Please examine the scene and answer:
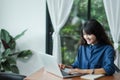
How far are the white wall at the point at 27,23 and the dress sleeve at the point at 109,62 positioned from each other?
1.77 meters

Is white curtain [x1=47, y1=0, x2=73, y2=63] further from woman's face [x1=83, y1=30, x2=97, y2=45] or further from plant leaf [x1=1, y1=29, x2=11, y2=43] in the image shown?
woman's face [x1=83, y1=30, x2=97, y2=45]

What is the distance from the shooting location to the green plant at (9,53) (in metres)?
3.76

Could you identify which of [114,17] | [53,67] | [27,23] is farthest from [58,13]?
[53,67]

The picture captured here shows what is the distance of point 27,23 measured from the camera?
4027 millimetres

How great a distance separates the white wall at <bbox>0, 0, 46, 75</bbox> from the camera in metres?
3.95

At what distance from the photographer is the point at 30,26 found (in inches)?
158

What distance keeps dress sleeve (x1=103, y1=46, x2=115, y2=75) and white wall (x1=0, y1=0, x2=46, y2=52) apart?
69.9 inches

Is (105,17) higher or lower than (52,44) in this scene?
higher

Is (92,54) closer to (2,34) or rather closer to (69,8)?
(69,8)

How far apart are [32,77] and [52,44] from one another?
184 centimetres

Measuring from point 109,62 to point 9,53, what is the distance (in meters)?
1.96

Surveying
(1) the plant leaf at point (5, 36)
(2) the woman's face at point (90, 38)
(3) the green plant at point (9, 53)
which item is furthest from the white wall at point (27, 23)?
(2) the woman's face at point (90, 38)

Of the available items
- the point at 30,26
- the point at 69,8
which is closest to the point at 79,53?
the point at 69,8

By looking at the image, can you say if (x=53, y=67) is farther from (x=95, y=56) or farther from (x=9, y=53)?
(x=9, y=53)
